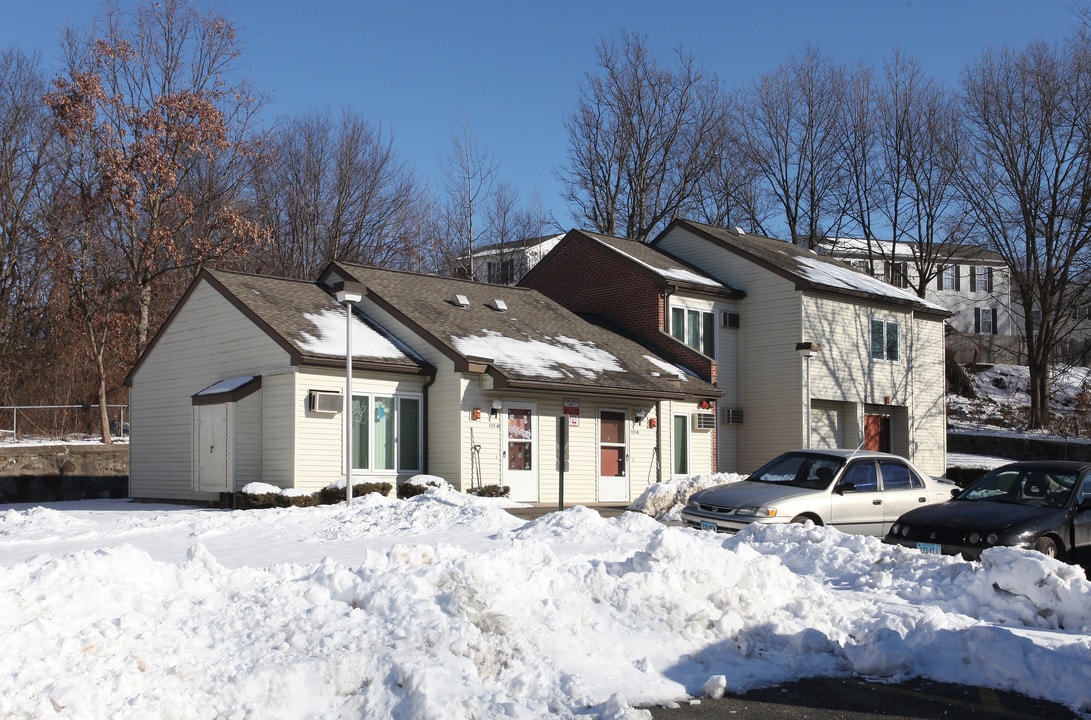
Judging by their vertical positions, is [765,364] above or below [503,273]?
below

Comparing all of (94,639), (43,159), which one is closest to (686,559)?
(94,639)

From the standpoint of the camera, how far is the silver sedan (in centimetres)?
1501

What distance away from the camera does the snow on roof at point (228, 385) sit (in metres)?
21.7

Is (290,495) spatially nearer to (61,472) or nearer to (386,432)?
(386,432)

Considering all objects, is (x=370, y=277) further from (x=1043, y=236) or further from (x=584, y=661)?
(x=1043, y=236)

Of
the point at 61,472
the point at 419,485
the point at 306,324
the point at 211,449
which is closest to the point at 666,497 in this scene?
the point at 419,485

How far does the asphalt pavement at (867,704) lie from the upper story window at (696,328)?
21870mm

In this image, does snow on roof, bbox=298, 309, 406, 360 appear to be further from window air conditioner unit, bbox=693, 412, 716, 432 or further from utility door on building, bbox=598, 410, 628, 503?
window air conditioner unit, bbox=693, 412, 716, 432

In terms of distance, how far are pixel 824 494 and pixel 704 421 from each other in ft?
39.4

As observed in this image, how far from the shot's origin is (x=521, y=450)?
23.5 metres

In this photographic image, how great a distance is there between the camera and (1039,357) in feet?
140

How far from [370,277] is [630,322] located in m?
7.38

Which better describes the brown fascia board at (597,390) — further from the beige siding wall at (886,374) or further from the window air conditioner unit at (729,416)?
the beige siding wall at (886,374)

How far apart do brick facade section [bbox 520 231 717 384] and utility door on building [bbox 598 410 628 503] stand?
11.9 ft
